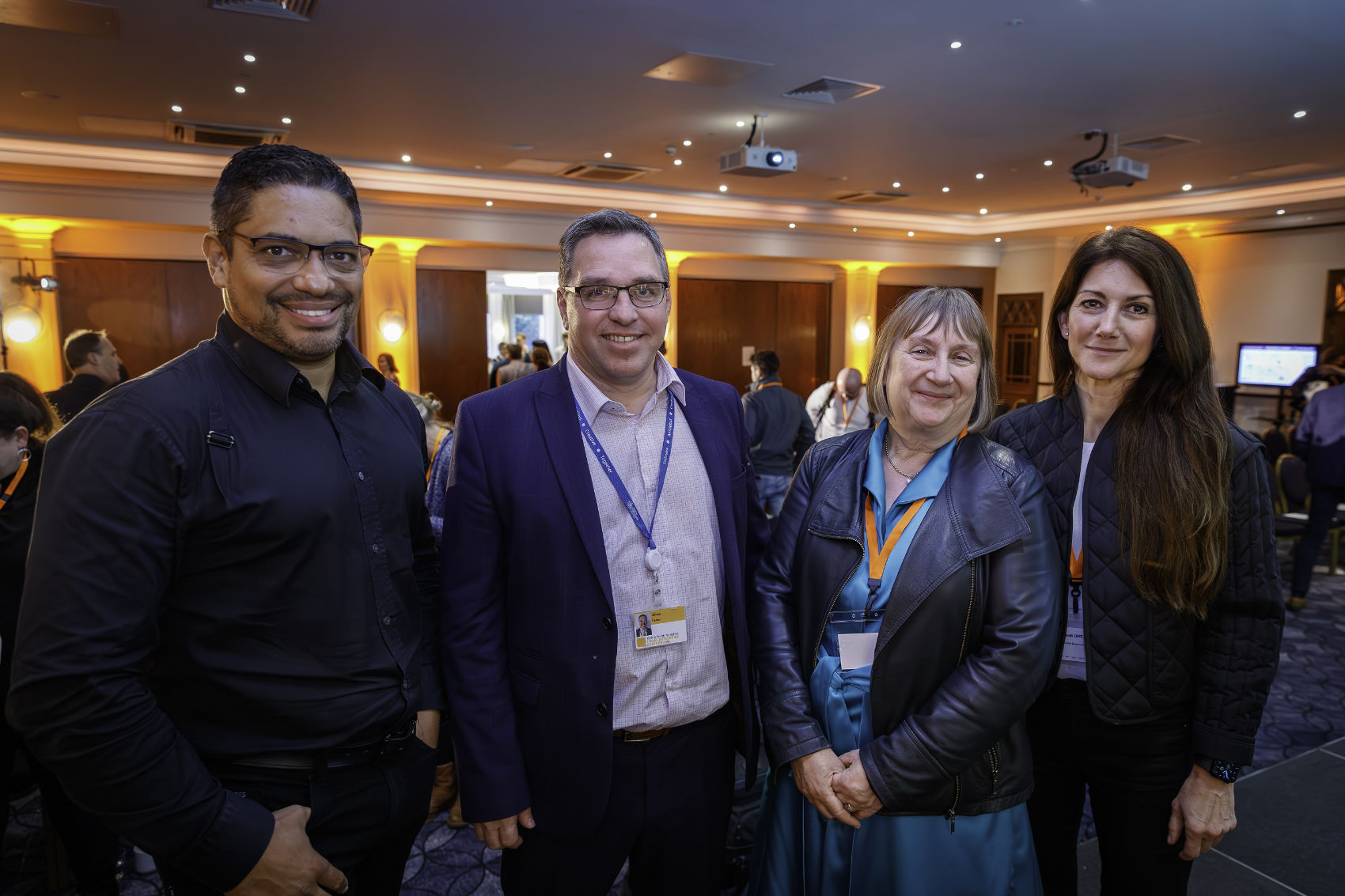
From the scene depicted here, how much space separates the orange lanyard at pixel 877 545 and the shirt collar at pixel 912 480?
22mm

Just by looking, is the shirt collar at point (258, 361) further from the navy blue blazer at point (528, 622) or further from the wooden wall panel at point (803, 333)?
the wooden wall panel at point (803, 333)

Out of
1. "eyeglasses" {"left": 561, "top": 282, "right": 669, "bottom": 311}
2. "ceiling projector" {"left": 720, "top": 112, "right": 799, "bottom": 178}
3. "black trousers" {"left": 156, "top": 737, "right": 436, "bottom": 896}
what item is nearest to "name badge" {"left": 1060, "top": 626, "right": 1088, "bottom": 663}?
"eyeglasses" {"left": 561, "top": 282, "right": 669, "bottom": 311}

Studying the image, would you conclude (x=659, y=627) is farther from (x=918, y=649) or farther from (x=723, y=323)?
(x=723, y=323)

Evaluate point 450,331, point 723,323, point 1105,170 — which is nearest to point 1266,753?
point 1105,170

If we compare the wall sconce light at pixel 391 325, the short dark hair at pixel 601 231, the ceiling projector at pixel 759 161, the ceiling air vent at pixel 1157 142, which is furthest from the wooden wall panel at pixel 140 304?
the ceiling air vent at pixel 1157 142

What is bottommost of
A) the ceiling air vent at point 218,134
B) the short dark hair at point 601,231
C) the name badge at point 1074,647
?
the name badge at point 1074,647

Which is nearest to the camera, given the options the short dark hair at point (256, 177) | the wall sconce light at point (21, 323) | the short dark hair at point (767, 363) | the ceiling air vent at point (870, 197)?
the short dark hair at point (256, 177)

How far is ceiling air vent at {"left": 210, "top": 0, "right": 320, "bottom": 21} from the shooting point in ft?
13.8

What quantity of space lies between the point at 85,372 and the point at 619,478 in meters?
4.75

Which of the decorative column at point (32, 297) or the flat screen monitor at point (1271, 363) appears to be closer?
the decorative column at point (32, 297)

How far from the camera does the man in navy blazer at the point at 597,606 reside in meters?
1.51

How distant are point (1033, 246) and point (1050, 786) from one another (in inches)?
545

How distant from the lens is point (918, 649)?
1.48 metres

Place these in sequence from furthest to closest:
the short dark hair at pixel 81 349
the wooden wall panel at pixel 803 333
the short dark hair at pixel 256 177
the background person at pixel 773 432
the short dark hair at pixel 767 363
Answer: the wooden wall panel at pixel 803 333 → the short dark hair at pixel 767 363 → the background person at pixel 773 432 → the short dark hair at pixel 81 349 → the short dark hair at pixel 256 177
